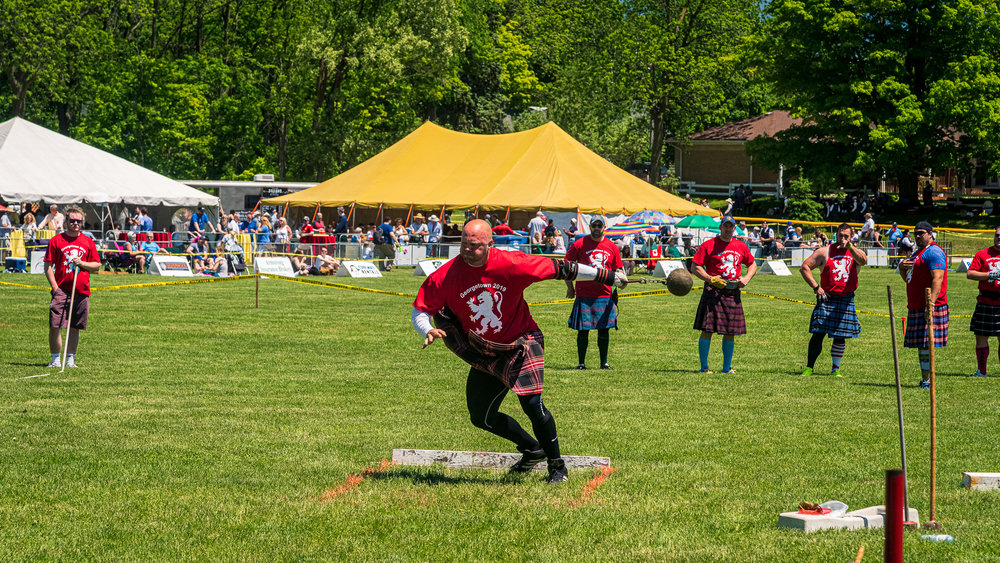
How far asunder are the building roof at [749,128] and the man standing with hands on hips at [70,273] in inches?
2012

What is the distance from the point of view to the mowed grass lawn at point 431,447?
5.23 m

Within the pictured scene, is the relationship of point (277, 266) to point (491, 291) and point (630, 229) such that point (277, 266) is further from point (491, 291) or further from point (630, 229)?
point (491, 291)

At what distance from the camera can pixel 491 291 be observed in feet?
21.1

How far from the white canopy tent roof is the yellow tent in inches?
180

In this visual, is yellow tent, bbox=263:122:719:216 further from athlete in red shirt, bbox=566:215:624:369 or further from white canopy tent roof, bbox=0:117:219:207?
athlete in red shirt, bbox=566:215:624:369

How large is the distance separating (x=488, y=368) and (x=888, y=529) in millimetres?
3130

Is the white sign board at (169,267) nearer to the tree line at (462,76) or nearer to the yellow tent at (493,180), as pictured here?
the yellow tent at (493,180)

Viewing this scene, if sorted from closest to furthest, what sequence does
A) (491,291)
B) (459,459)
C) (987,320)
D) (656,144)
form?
(491,291), (459,459), (987,320), (656,144)

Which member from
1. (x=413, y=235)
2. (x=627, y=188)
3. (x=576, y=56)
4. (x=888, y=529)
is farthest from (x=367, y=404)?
(x=576, y=56)

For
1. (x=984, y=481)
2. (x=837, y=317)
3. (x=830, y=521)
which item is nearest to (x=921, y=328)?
(x=837, y=317)

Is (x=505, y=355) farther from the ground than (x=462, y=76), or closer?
closer

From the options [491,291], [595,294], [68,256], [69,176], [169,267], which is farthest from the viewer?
[69,176]

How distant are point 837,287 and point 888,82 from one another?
32854 mm

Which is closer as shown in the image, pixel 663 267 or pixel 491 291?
pixel 491 291
